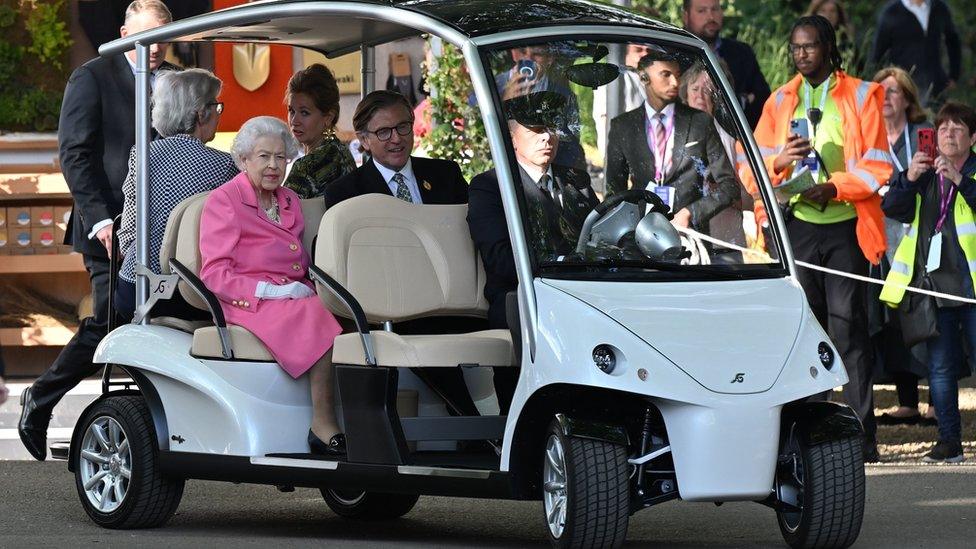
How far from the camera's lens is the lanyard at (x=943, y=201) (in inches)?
415

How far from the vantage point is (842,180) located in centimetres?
1026

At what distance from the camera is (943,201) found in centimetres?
1056

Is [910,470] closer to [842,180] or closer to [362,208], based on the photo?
[842,180]

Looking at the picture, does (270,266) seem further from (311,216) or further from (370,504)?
(370,504)

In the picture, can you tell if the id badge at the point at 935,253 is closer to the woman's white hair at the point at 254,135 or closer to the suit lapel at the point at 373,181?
the suit lapel at the point at 373,181

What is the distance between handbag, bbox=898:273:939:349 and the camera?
1053 centimetres

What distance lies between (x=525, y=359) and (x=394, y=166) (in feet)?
6.05

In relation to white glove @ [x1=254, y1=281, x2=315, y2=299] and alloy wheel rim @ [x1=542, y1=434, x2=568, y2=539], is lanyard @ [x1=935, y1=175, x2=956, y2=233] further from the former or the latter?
alloy wheel rim @ [x1=542, y1=434, x2=568, y2=539]

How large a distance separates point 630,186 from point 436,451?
1220 mm

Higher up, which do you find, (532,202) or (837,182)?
(532,202)

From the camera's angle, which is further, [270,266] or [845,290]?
[845,290]

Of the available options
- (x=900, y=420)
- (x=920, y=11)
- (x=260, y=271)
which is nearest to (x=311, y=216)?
(x=260, y=271)

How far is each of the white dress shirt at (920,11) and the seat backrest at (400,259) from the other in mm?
9497

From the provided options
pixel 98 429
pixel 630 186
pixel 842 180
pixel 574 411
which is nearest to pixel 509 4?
pixel 630 186
